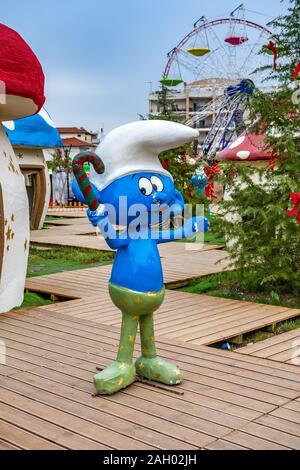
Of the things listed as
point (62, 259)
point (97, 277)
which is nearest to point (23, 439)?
point (97, 277)

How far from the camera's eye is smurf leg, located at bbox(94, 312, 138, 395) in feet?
11.0

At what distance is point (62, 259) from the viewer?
980cm

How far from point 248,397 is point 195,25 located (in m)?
33.0

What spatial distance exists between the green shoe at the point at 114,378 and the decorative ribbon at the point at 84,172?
99 cm

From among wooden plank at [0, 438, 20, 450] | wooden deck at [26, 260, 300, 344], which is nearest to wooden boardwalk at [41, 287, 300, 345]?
wooden deck at [26, 260, 300, 344]

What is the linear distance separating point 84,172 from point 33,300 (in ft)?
11.0

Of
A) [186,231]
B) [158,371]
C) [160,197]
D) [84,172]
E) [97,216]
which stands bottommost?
[158,371]

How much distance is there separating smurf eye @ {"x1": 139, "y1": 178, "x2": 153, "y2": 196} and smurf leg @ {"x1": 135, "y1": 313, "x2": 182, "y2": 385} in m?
0.78

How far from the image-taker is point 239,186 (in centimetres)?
662

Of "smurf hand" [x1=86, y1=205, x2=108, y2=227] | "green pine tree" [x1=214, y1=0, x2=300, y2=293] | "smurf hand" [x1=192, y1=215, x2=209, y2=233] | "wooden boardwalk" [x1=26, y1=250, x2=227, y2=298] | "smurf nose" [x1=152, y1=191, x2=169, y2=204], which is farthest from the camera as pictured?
"wooden boardwalk" [x1=26, y1=250, x2=227, y2=298]

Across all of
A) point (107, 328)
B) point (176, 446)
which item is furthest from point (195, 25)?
point (176, 446)

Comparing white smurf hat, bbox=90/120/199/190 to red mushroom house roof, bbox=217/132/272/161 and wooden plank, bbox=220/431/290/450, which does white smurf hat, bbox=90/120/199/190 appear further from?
red mushroom house roof, bbox=217/132/272/161

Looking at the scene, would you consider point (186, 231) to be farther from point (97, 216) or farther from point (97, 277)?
point (97, 277)

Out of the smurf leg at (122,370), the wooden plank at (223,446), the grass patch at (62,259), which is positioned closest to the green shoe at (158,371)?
the smurf leg at (122,370)
